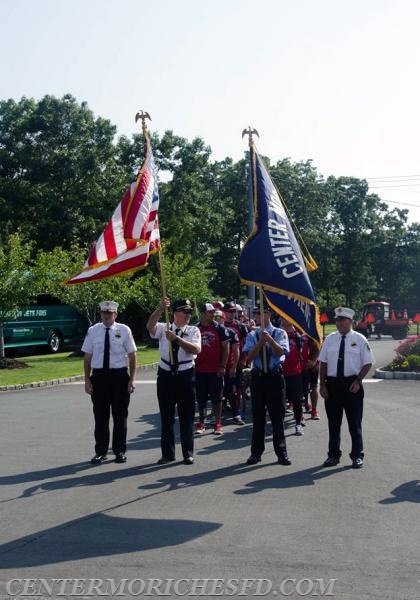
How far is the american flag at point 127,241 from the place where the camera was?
991cm

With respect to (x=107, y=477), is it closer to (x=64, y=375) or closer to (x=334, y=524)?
(x=334, y=524)

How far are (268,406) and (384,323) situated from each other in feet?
140

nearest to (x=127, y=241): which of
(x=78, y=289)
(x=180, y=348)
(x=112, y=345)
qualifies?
(x=112, y=345)

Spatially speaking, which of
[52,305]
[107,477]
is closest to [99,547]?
[107,477]

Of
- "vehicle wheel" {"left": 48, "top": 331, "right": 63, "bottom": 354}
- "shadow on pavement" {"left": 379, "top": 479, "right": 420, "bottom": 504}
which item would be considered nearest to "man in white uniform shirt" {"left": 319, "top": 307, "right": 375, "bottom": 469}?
"shadow on pavement" {"left": 379, "top": 479, "right": 420, "bottom": 504}

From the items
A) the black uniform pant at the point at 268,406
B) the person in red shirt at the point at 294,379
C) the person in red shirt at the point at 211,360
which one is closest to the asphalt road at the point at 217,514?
the black uniform pant at the point at 268,406

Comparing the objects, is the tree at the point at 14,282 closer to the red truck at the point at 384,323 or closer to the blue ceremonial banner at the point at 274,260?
the blue ceremonial banner at the point at 274,260

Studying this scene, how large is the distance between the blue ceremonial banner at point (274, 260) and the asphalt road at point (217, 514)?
75.6 inches

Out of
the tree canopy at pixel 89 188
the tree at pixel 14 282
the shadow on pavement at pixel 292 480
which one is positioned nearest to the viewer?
the shadow on pavement at pixel 292 480

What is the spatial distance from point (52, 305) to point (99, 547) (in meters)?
32.8

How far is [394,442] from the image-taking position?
11328 millimetres

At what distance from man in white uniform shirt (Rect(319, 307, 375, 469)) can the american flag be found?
2449mm

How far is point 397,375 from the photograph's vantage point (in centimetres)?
2125

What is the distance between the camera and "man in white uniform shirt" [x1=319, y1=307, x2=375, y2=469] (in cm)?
982
